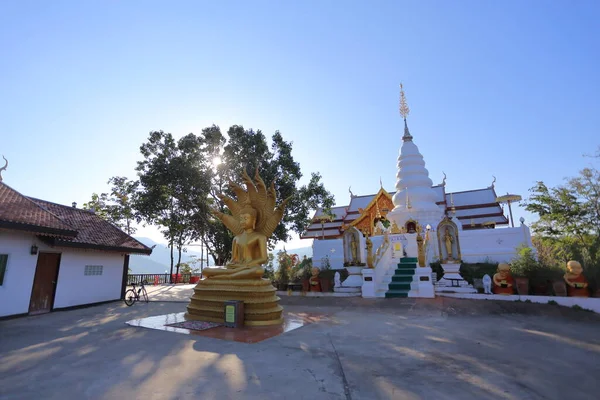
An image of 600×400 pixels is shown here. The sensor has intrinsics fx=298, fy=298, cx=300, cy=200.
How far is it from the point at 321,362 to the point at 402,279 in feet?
29.9

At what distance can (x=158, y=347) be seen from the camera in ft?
14.9

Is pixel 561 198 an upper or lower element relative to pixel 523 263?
upper

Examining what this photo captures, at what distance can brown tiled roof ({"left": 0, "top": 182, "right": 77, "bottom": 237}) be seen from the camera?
770cm

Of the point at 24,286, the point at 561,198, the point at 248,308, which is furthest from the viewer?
the point at 561,198

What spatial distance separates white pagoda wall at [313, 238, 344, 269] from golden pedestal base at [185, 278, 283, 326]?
937cm

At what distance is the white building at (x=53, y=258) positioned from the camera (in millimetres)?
8023

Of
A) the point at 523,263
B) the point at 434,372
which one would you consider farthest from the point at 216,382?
the point at 523,263

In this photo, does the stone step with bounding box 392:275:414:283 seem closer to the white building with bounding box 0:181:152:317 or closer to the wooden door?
the white building with bounding box 0:181:152:317

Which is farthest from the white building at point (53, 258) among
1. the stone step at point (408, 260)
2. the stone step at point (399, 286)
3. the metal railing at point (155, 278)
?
the stone step at point (408, 260)

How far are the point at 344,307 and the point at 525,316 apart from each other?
14.8 feet

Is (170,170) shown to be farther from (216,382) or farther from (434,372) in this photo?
(434,372)

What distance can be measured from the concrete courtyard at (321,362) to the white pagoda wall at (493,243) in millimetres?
7174

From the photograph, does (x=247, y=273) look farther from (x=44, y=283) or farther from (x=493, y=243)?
(x=493, y=243)

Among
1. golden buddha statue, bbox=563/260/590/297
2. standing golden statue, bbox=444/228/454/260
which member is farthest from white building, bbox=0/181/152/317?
golden buddha statue, bbox=563/260/590/297
